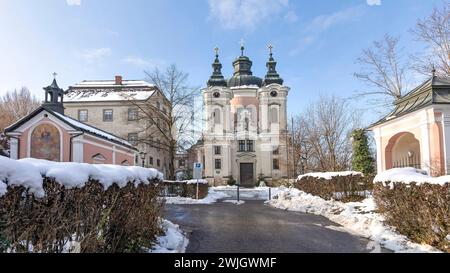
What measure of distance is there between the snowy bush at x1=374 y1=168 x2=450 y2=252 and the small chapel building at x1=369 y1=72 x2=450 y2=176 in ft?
18.0

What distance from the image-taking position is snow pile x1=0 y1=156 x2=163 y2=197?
10.2ft

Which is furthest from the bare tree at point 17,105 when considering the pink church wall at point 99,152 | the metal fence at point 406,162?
the metal fence at point 406,162

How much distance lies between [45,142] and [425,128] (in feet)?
66.2

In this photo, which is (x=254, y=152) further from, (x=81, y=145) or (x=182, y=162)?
(x=81, y=145)

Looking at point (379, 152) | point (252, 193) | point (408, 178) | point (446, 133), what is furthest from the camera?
point (252, 193)

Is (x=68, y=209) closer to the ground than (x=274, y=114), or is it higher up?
closer to the ground

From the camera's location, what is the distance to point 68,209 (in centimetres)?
386

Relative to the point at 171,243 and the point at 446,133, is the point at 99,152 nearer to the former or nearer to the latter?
the point at 171,243

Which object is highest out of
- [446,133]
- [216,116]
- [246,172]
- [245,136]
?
[216,116]

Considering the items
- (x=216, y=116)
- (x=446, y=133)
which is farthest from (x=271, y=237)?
(x=216, y=116)

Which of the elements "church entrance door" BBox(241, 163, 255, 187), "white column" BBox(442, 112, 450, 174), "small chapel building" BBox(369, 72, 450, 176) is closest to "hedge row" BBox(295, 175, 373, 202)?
"small chapel building" BBox(369, 72, 450, 176)

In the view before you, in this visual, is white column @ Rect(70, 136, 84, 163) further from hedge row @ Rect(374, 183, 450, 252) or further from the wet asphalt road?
hedge row @ Rect(374, 183, 450, 252)

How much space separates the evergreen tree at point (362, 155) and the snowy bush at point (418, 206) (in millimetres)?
12449

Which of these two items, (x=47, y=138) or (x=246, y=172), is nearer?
(x=47, y=138)
